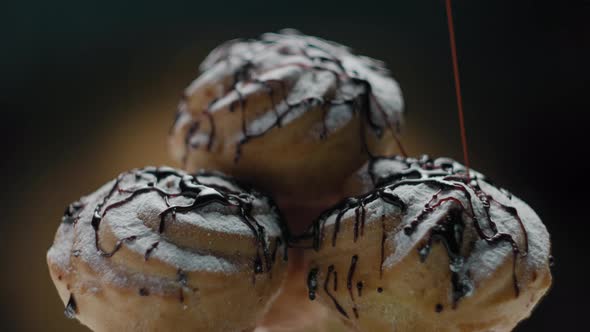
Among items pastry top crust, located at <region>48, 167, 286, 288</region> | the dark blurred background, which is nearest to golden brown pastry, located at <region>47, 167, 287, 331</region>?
pastry top crust, located at <region>48, 167, 286, 288</region>

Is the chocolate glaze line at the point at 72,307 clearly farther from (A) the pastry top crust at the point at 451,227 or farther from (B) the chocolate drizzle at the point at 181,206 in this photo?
(A) the pastry top crust at the point at 451,227

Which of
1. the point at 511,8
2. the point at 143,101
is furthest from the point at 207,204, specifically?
the point at 511,8

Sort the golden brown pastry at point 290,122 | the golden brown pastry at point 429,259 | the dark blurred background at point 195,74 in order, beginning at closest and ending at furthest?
the golden brown pastry at point 429,259 < the golden brown pastry at point 290,122 < the dark blurred background at point 195,74

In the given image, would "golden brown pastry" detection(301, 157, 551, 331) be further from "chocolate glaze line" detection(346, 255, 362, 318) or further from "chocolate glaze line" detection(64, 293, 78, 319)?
"chocolate glaze line" detection(64, 293, 78, 319)

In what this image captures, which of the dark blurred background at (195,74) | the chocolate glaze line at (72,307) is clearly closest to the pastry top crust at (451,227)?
the chocolate glaze line at (72,307)

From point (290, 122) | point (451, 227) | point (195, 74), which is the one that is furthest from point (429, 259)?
point (195, 74)

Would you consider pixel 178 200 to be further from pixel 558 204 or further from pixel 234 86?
pixel 558 204
